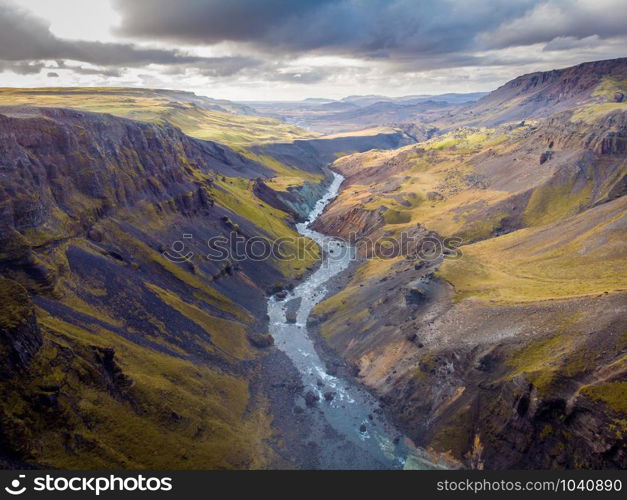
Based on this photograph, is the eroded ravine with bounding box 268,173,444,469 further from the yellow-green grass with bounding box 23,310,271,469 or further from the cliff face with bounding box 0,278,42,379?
the cliff face with bounding box 0,278,42,379

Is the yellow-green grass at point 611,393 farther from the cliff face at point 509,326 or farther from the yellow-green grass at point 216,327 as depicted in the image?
the yellow-green grass at point 216,327

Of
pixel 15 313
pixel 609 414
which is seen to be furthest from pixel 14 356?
pixel 609 414

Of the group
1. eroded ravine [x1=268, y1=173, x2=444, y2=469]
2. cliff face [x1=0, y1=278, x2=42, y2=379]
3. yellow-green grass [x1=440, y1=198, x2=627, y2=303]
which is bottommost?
eroded ravine [x1=268, y1=173, x2=444, y2=469]

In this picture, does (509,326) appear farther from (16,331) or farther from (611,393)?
(16,331)

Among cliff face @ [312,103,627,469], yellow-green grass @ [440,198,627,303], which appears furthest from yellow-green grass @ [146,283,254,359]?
yellow-green grass @ [440,198,627,303]

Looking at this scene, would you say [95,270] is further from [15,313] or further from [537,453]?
[537,453]

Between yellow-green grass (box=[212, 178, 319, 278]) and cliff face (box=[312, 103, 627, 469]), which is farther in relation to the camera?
yellow-green grass (box=[212, 178, 319, 278])
